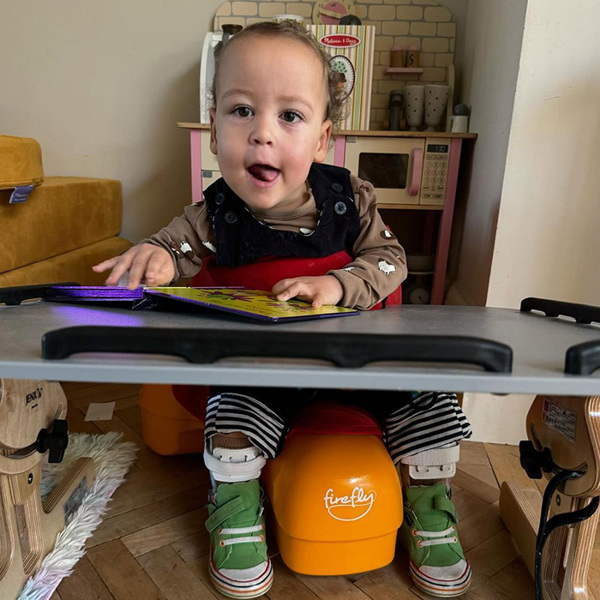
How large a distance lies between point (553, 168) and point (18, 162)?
1077mm

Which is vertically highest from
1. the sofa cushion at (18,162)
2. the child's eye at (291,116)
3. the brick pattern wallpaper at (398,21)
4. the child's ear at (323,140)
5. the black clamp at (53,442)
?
the brick pattern wallpaper at (398,21)

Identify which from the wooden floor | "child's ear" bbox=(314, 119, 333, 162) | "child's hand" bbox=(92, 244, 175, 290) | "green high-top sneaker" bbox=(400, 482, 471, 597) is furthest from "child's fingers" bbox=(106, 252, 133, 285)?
"green high-top sneaker" bbox=(400, 482, 471, 597)

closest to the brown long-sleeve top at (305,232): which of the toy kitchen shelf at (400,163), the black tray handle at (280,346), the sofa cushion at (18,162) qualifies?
the black tray handle at (280,346)

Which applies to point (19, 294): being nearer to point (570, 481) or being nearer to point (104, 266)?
point (104, 266)

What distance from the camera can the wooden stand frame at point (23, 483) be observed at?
23.1 inches

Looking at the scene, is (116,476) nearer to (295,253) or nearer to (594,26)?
(295,253)

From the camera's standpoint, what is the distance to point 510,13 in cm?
→ 102

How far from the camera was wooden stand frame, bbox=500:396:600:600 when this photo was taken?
22.1 inches

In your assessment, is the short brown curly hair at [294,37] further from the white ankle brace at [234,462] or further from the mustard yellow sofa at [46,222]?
the mustard yellow sofa at [46,222]

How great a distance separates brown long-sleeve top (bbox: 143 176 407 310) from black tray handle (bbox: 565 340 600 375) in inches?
12.9

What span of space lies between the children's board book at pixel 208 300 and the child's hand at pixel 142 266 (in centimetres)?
2

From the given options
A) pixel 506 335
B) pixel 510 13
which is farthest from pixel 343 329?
pixel 510 13

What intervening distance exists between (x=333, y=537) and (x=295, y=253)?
1.27 ft

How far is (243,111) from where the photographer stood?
643 millimetres
